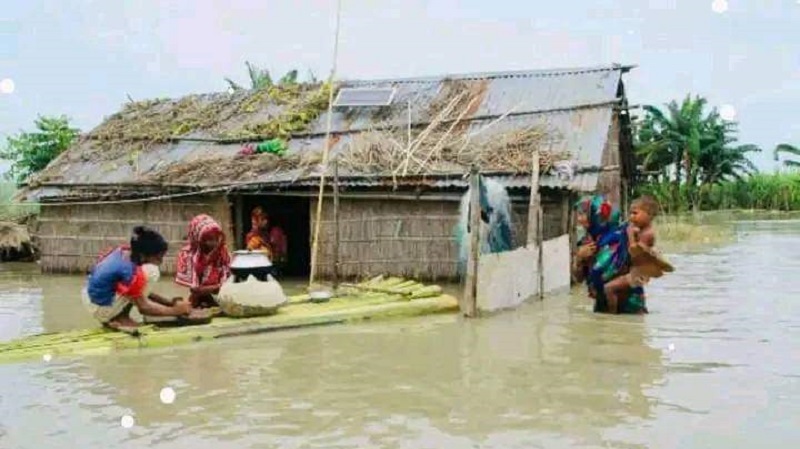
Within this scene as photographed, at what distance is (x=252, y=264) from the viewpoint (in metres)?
7.68

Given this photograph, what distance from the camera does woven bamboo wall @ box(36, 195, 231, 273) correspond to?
13727 millimetres

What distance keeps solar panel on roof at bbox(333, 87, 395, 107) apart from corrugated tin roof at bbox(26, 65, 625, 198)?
13cm

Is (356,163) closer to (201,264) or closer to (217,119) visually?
(217,119)

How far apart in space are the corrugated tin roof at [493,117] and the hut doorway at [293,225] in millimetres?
1395

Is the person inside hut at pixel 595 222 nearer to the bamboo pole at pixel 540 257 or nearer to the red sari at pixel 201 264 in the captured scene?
the bamboo pole at pixel 540 257

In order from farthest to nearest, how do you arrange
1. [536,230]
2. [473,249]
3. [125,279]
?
[536,230] < [473,249] < [125,279]

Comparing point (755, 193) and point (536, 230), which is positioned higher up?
point (755, 193)

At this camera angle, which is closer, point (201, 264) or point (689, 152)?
point (201, 264)

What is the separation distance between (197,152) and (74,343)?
819cm

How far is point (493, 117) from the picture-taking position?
13.4 meters

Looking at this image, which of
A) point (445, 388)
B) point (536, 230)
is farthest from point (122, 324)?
point (536, 230)

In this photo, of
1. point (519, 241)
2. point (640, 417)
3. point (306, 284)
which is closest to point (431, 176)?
point (519, 241)

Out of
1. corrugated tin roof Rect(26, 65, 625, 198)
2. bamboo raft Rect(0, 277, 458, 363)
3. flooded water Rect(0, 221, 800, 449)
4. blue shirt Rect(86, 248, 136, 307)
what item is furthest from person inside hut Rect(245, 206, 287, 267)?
blue shirt Rect(86, 248, 136, 307)

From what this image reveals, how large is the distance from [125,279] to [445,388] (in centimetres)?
247
